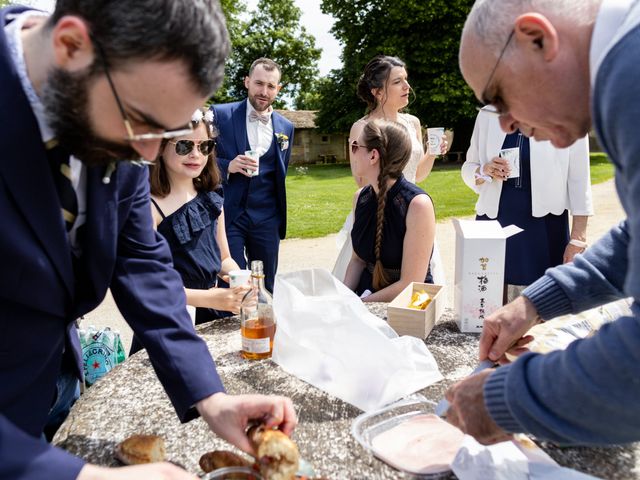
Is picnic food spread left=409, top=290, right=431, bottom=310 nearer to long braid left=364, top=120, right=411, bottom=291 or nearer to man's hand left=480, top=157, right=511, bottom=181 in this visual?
long braid left=364, top=120, right=411, bottom=291

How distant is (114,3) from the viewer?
1.02 meters

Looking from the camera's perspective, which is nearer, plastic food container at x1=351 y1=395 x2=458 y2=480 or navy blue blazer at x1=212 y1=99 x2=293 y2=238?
plastic food container at x1=351 y1=395 x2=458 y2=480

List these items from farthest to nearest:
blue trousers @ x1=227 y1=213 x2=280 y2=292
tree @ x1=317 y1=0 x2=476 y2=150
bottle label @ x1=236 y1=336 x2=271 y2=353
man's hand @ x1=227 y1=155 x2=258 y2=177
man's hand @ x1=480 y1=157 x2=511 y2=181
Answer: tree @ x1=317 y1=0 x2=476 y2=150 → blue trousers @ x1=227 y1=213 x2=280 y2=292 → man's hand @ x1=227 y1=155 x2=258 y2=177 → man's hand @ x1=480 y1=157 x2=511 y2=181 → bottle label @ x1=236 y1=336 x2=271 y2=353

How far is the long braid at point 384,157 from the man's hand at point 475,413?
1837 mm

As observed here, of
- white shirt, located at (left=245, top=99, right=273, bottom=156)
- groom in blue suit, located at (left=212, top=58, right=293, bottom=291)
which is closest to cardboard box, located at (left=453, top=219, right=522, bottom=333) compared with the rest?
groom in blue suit, located at (left=212, top=58, right=293, bottom=291)

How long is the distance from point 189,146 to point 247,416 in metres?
1.91

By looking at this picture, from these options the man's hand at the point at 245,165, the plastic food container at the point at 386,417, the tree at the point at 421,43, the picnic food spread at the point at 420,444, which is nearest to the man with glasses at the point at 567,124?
the picnic food spread at the point at 420,444

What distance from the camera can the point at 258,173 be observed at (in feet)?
16.7

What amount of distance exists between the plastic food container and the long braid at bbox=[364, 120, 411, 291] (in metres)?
1.51

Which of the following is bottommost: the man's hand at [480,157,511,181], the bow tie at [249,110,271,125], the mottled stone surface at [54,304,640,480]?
the mottled stone surface at [54,304,640,480]

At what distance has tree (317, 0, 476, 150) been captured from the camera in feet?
83.0

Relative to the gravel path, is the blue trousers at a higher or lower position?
higher

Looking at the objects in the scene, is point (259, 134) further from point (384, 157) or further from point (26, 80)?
point (26, 80)

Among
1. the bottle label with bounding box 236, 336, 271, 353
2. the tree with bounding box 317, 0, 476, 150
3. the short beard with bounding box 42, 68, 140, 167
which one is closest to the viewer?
the short beard with bounding box 42, 68, 140, 167
